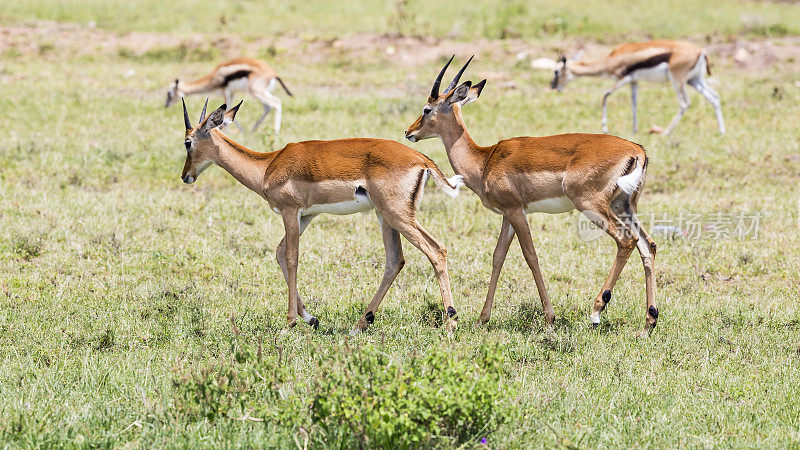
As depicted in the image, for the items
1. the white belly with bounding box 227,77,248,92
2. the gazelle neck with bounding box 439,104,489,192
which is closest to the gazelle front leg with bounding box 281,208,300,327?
the gazelle neck with bounding box 439,104,489,192

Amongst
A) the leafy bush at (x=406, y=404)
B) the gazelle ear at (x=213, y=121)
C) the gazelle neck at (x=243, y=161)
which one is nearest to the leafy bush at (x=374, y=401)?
the leafy bush at (x=406, y=404)

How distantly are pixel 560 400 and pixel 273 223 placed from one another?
15.6 ft

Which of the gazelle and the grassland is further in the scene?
the gazelle

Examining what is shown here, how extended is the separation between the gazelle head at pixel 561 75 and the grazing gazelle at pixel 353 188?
9675mm

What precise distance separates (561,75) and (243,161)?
10010 mm

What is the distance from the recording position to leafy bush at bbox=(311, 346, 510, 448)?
3.54m

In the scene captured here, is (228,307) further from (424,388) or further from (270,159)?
(424,388)

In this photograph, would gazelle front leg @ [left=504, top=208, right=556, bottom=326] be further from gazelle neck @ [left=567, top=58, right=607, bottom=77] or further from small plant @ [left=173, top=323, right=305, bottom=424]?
gazelle neck @ [left=567, top=58, right=607, bottom=77]

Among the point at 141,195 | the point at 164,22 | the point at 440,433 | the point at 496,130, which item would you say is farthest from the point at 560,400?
the point at 164,22

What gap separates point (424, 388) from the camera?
365 centimetres

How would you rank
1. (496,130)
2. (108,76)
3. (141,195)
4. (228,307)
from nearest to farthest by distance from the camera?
(228,307), (141,195), (496,130), (108,76)

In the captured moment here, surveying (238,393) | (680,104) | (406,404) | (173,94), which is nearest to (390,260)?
(238,393)

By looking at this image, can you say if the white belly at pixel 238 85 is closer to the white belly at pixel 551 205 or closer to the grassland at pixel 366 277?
the grassland at pixel 366 277

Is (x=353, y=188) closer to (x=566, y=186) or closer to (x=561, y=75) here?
(x=566, y=186)
